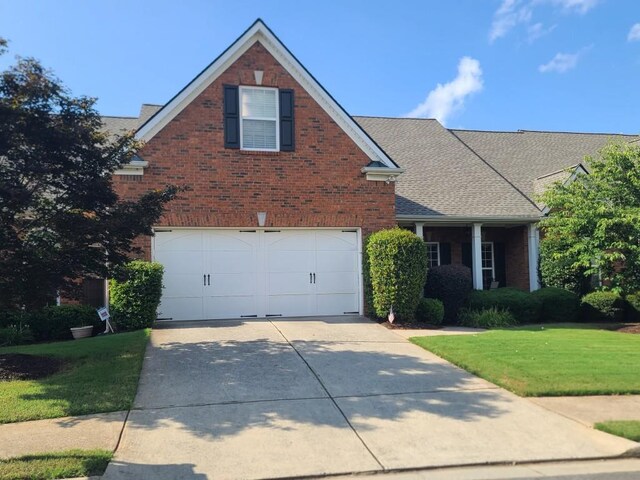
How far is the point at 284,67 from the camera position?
14.0 metres

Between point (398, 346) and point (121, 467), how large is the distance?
6.46m

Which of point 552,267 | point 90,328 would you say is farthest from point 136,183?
point 552,267

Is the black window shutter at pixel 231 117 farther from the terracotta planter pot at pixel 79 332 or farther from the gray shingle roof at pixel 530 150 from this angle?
the gray shingle roof at pixel 530 150

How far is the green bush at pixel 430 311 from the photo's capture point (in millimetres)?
13305

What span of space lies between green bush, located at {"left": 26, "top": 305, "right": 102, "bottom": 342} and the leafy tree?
41.7 feet

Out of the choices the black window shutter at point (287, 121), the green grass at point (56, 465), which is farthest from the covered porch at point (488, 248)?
the green grass at point (56, 465)

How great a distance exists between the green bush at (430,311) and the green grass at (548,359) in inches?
60.2

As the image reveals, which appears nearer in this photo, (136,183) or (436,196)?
(136,183)

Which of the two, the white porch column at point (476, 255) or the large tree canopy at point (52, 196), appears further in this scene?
the white porch column at point (476, 255)

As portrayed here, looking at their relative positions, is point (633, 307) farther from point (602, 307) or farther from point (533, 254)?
point (533, 254)

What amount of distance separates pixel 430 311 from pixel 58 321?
886 cm

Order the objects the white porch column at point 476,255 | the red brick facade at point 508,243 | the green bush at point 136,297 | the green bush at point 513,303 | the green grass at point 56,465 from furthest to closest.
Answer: the red brick facade at point 508,243, the white porch column at point 476,255, the green bush at point 513,303, the green bush at point 136,297, the green grass at point 56,465

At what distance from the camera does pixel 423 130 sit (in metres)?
22.1

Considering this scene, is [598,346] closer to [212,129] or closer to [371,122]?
[212,129]
